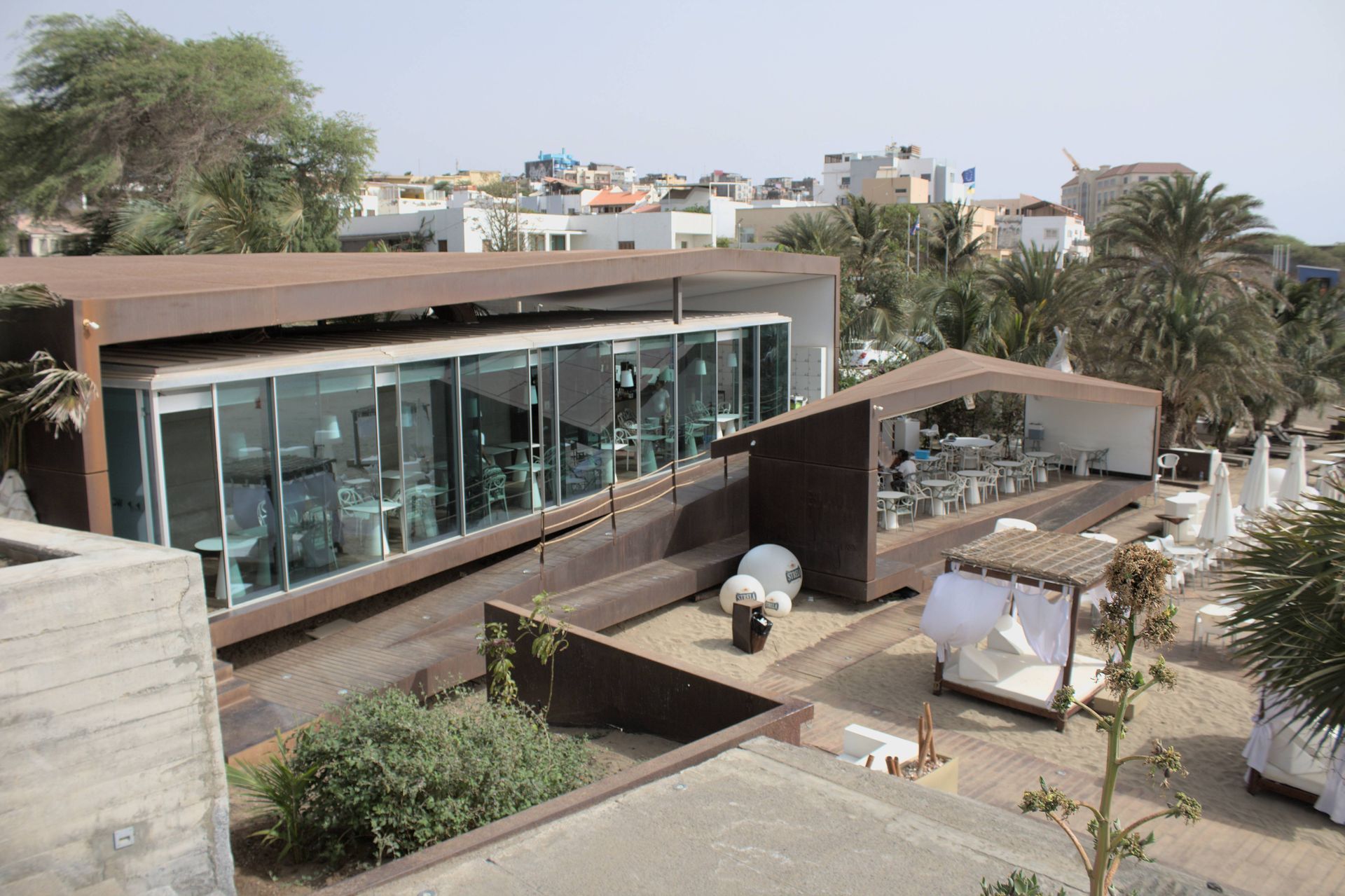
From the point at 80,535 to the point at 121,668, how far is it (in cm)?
121

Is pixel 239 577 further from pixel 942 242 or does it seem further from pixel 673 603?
pixel 942 242

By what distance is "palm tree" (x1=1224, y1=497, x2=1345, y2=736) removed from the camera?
22.2ft

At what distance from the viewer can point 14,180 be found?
3416 cm

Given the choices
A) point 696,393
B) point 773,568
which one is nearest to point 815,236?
point 696,393

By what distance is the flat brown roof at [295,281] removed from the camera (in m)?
8.49

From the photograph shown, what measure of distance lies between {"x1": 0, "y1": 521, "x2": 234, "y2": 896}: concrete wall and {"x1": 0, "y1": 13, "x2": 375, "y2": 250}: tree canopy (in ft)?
94.1

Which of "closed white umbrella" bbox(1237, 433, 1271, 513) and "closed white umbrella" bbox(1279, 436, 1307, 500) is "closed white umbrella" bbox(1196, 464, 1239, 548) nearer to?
"closed white umbrella" bbox(1237, 433, 1271, 513)

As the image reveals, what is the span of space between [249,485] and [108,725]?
4.12m

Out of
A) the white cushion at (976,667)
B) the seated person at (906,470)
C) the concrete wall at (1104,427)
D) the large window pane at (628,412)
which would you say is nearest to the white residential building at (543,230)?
the concrete wall at (1104,427)

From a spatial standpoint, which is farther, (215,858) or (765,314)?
(765,314)

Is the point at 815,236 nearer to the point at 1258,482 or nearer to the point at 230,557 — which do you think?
the point at 1258,482

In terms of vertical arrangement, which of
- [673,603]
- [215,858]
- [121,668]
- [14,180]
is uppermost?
[14,180]

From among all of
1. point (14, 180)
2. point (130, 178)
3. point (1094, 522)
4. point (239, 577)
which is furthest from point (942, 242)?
point (239, 577)

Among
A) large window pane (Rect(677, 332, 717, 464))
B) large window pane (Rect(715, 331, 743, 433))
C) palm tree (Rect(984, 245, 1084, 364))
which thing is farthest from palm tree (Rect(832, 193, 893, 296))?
large window pane (Rect(677, 332, 717, 464))
